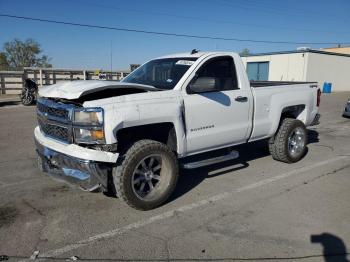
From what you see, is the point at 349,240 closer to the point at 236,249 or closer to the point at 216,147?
the point at 236,249

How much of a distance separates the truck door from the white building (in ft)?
84.6

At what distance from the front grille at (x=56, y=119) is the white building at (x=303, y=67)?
90.6 ft

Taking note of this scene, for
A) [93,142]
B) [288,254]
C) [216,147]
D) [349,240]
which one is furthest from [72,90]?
[349,240]

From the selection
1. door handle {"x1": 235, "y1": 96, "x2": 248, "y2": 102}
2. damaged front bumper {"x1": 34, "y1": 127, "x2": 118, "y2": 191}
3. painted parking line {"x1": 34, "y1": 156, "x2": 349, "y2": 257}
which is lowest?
painted parking line {"x1": 34, "y1": 156, "x2": 349, "y2": 257}

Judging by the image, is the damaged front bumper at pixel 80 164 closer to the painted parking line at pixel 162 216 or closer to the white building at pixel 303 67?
the painted parking line at pixel 162 216

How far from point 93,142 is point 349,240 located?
2955mm

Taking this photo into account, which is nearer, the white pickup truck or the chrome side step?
the white pickup truck

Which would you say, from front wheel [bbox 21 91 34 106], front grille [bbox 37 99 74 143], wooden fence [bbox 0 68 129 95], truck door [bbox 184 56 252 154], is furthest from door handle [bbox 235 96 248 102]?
wooden fence [bbox 0 68 129 95]

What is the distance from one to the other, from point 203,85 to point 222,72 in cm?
66

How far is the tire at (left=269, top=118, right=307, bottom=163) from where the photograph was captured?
6.43m

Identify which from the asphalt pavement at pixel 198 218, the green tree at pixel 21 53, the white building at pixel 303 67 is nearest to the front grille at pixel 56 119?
the asphalt pavement at pixel 198 218

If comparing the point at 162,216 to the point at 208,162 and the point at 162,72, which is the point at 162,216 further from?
the point at 162,72

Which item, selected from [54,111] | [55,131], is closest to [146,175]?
[55,131]

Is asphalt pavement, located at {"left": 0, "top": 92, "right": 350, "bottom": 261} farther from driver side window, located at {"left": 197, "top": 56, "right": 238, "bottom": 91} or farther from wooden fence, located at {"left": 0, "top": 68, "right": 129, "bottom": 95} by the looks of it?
wooden fence, located at {"left": 0, "top": 68, "right": 129, "bottom": 95}
